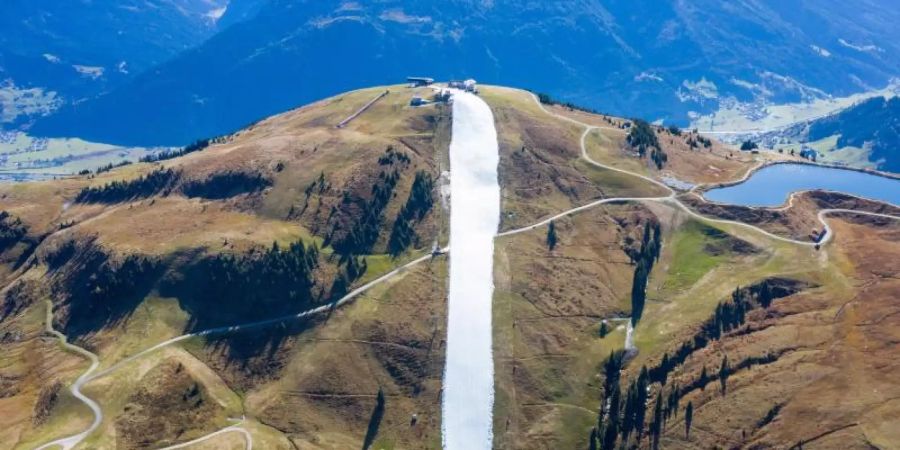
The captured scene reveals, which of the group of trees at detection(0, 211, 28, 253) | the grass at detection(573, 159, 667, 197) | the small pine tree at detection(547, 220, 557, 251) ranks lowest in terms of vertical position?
the group of trees at detection(0, 211, 28, 253)

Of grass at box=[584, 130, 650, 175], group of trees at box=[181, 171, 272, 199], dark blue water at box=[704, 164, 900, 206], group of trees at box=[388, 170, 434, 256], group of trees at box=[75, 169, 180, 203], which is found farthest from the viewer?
grass at box=[584, 130, 650, 175]

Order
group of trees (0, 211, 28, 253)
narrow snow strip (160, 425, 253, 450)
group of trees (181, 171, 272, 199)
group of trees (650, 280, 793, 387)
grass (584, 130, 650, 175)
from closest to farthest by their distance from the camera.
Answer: narrow snow strip (160, 425, 253, 450) → group of trees (650, 280, 793, 387) → group of trees (181, 171, 272, 199) → group of trees (0, 211, 28, 253) → grass (584, 130, 650, 175)

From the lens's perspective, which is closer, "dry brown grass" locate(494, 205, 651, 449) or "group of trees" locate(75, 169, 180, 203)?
"dry brown grass" locate(494, 205, 651, 449)

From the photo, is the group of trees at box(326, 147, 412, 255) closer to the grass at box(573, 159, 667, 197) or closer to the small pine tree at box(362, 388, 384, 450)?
the small pine tree at box(362, 388, 384, 450)

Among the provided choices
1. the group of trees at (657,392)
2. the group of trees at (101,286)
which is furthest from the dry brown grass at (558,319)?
the group of trees at (101,286)

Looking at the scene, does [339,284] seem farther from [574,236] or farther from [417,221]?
[574,236]

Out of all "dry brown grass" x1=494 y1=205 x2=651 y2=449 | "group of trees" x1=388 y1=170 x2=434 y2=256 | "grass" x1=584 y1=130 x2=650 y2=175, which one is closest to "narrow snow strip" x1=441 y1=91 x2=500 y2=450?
"dry brown grass" x1=494 y1=205 x2=651 y2=449

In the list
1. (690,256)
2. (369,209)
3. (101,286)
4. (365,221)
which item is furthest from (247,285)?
(690,256)
